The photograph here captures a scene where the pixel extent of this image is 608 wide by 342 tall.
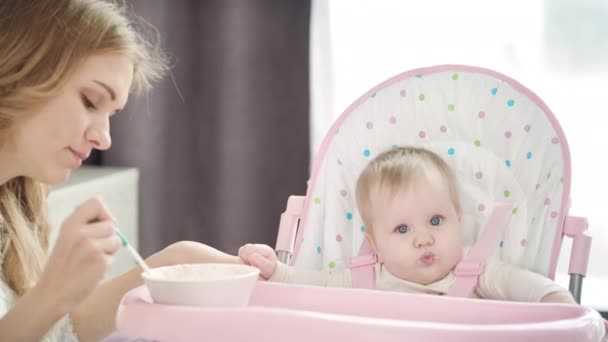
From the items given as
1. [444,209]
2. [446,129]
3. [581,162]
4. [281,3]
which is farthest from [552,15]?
[444,209]

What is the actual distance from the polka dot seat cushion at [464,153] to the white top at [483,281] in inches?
2.0

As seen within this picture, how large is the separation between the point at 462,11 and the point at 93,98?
4.70 ft

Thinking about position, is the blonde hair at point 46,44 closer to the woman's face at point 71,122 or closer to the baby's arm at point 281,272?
the woman's face at point 71,122

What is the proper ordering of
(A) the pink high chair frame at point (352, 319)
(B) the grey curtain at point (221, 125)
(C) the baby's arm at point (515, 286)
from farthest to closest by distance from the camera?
(B) the grey curtain at point (221, 125), (C) the baby's arm at point (515, 286), (A) the pink high chair frame at point (352, 319)

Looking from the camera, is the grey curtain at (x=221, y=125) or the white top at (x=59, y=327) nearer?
the white top at (x=59, y=327)

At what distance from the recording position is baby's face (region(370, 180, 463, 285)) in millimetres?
1234

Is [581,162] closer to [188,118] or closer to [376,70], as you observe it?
[376,70]

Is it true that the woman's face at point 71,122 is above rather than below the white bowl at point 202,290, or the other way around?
above

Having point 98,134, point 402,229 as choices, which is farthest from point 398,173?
point 98,134

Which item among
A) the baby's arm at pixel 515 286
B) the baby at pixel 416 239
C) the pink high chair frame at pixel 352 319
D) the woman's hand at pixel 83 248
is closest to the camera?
the pink high chair frame at pixel 352 319

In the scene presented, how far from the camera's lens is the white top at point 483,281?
3.80 ft

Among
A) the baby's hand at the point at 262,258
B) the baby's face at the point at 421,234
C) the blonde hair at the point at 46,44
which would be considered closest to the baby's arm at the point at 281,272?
the baby's hand at the point at 262,258

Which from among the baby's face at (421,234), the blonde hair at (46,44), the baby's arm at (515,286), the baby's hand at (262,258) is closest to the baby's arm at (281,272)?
the baby's hand at (262,258)

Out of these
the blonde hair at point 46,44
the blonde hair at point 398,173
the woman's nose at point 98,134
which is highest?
the blonde hair at point 46,44
